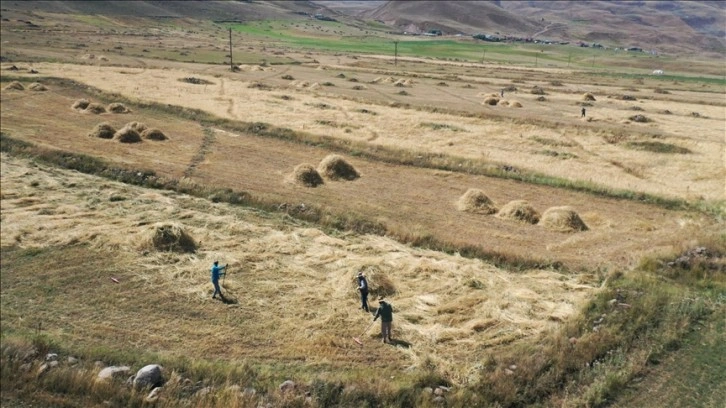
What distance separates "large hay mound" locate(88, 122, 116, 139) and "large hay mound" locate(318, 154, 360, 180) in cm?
1861

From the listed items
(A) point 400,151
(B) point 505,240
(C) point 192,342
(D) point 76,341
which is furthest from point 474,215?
(D) point 76,341

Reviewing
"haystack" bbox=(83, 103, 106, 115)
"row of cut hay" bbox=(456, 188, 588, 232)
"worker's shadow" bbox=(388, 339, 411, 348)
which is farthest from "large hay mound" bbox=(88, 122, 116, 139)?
"worker's shadow" bbox=(388, 339, 411, 348)

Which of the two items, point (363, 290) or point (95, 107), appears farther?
point (95, 107)

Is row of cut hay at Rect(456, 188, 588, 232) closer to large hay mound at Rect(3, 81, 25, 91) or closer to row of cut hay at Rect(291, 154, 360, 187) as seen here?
row of cut hay at Rect(291, 154, 360, 187)

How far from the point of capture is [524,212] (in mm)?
28422

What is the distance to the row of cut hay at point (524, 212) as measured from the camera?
27.3m

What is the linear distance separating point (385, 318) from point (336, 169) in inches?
766

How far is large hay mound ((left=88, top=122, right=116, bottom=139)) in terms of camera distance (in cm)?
4086

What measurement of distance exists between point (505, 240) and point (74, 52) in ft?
353

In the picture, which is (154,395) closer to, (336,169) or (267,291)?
(267,291)

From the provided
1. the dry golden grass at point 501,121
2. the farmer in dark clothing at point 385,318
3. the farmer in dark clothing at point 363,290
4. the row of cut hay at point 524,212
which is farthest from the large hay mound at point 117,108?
the farmer in dark clothing at point 385,318

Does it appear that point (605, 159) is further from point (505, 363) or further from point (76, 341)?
point (76, 341)

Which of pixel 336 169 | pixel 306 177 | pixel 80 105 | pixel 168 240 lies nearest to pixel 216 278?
pixel 168 240

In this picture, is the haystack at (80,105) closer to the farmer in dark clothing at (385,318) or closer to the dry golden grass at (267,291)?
the dry golden grass at (267,291)
